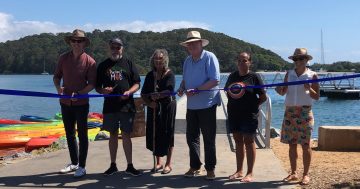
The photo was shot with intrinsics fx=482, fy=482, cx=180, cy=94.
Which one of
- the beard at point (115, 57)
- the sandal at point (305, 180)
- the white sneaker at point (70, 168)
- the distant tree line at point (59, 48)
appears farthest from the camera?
the distant tree line at point (59, 48)

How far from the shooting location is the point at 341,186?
616 cm

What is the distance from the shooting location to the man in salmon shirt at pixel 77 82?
6551 mm

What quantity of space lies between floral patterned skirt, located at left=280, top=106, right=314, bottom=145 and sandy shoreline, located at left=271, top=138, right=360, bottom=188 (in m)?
0.63

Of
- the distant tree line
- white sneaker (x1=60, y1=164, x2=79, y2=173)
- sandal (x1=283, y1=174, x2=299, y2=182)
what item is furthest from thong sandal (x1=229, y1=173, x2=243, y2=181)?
the distant tree line

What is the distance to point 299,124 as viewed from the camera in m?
6.15

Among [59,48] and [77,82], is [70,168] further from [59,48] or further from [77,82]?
[59,48]

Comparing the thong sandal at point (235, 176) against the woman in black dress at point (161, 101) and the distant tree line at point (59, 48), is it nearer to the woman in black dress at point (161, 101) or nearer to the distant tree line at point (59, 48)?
the woman in black dress at point (161, 101)

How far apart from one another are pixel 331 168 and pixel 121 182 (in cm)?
337

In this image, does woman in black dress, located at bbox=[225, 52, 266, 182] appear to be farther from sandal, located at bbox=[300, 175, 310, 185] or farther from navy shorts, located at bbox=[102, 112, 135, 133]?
navy shorts, located at bbox=[102, 112, 135, 133]

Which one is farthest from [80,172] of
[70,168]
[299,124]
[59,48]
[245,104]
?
[59,48]

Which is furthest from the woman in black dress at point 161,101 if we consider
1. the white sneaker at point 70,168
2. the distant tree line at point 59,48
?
the distant tree line at point 59,48

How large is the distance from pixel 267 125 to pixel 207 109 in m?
3.02

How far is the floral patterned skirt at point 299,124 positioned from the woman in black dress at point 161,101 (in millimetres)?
1659

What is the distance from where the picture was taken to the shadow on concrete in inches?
243
